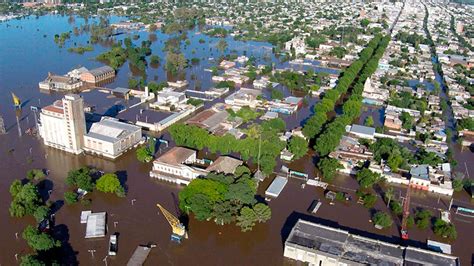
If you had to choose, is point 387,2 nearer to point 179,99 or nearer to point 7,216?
point 179,99

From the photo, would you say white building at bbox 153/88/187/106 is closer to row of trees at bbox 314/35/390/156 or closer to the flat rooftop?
the flat rooftop

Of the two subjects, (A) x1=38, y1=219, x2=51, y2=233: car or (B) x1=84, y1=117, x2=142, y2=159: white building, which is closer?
(A) x1=38, y1=219, x2=51, y2=233: car

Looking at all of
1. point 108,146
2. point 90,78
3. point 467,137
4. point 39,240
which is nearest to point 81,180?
point 108,146

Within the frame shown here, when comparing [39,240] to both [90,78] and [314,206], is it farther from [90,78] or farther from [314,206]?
[90,78]

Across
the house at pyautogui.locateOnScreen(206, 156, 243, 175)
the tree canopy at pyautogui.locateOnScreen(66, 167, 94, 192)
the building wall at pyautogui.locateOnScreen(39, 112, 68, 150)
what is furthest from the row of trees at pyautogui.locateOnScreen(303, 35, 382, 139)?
the building wall at pyautogui.locateOnScreen(39, 112, 68, 150)

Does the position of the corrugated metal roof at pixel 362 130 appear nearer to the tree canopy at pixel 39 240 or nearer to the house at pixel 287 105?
the house at pixel 287 105

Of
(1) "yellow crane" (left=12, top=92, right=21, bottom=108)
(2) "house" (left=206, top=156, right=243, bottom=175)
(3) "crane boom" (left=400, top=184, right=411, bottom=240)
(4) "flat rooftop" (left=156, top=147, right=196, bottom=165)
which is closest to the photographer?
(3) "crane boom" (left=400, top=184, right=411, bottom=240)
